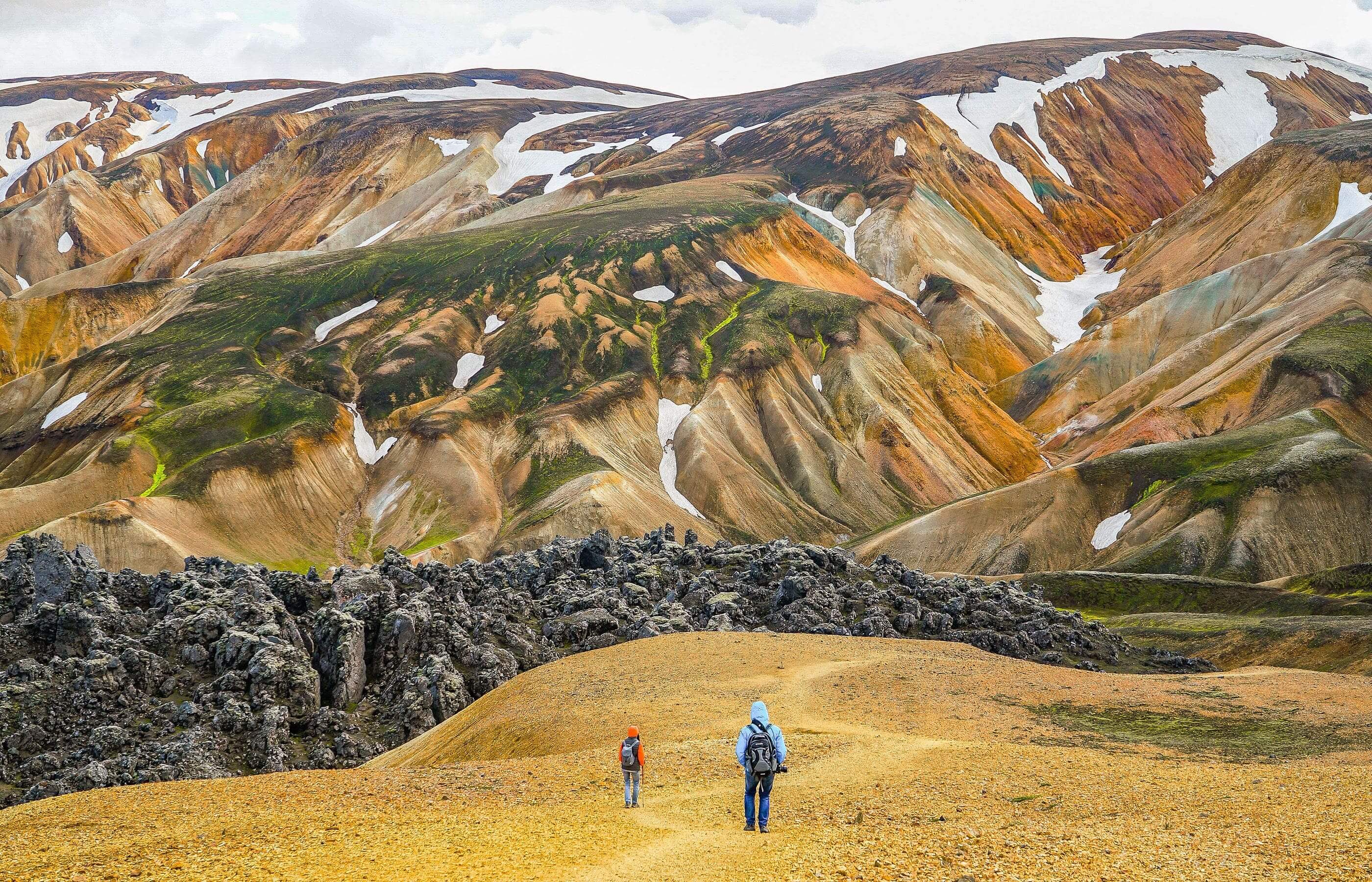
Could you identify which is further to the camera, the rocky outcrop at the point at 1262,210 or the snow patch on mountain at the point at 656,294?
the rocky outcrop at the point at 1262,210

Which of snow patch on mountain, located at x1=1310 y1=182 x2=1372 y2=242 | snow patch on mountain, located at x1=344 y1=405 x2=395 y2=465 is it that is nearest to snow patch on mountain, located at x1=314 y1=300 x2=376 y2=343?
snow patch on mountain, located at x1=344 y1=405 x2=395 y2=465

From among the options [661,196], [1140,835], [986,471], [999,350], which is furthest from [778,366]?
[1140,835]

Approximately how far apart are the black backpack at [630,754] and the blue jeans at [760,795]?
287 centimetres

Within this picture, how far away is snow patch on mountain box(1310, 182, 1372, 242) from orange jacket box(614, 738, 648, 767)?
169477 mm

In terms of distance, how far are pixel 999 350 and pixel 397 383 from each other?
3428 inches

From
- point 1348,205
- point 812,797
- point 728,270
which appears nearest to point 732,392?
point 728,270

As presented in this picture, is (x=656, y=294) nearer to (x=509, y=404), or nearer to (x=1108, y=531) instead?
(x=509, y=404)

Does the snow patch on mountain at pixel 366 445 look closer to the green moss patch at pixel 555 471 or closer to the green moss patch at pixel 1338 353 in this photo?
the green moss patch at pixel 555 471

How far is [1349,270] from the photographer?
136875 millimetres

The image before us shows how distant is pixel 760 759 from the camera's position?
63.3 feet

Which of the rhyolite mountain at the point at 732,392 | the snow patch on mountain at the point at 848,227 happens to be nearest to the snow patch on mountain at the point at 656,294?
the rhyolite mountain at the point at 732,392

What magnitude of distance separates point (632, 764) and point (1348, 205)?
188m

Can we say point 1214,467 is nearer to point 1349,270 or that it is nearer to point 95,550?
point 1349,270

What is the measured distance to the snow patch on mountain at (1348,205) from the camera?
168 m
